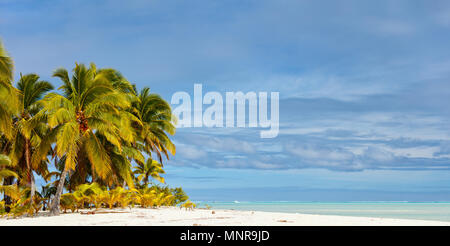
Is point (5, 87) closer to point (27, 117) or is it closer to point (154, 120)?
point (27, 117)

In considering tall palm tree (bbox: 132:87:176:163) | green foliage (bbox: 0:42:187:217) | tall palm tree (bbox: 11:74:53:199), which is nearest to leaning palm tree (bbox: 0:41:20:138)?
green foliage (bbox: 0:42:187:217)

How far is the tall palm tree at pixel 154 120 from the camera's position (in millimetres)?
26656

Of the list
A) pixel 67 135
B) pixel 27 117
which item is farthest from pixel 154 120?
pixel 67 135

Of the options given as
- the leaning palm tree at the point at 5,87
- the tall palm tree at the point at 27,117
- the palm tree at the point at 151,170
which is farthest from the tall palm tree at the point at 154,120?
the leaning palm tree at the point at 5,87

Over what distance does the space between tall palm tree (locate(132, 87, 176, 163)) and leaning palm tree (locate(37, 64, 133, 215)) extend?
7.99 metres

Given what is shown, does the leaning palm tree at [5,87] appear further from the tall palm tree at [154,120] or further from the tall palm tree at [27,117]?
the tall palm tree at [154,120]

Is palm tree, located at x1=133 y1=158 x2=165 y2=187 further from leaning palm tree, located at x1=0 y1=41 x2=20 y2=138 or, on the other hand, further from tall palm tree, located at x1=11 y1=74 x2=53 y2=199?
leaning palm tree, located at x1=0 y1=41 x2=20 y2=138

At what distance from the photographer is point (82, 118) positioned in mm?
17188

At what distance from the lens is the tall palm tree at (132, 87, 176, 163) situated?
2666 cm
